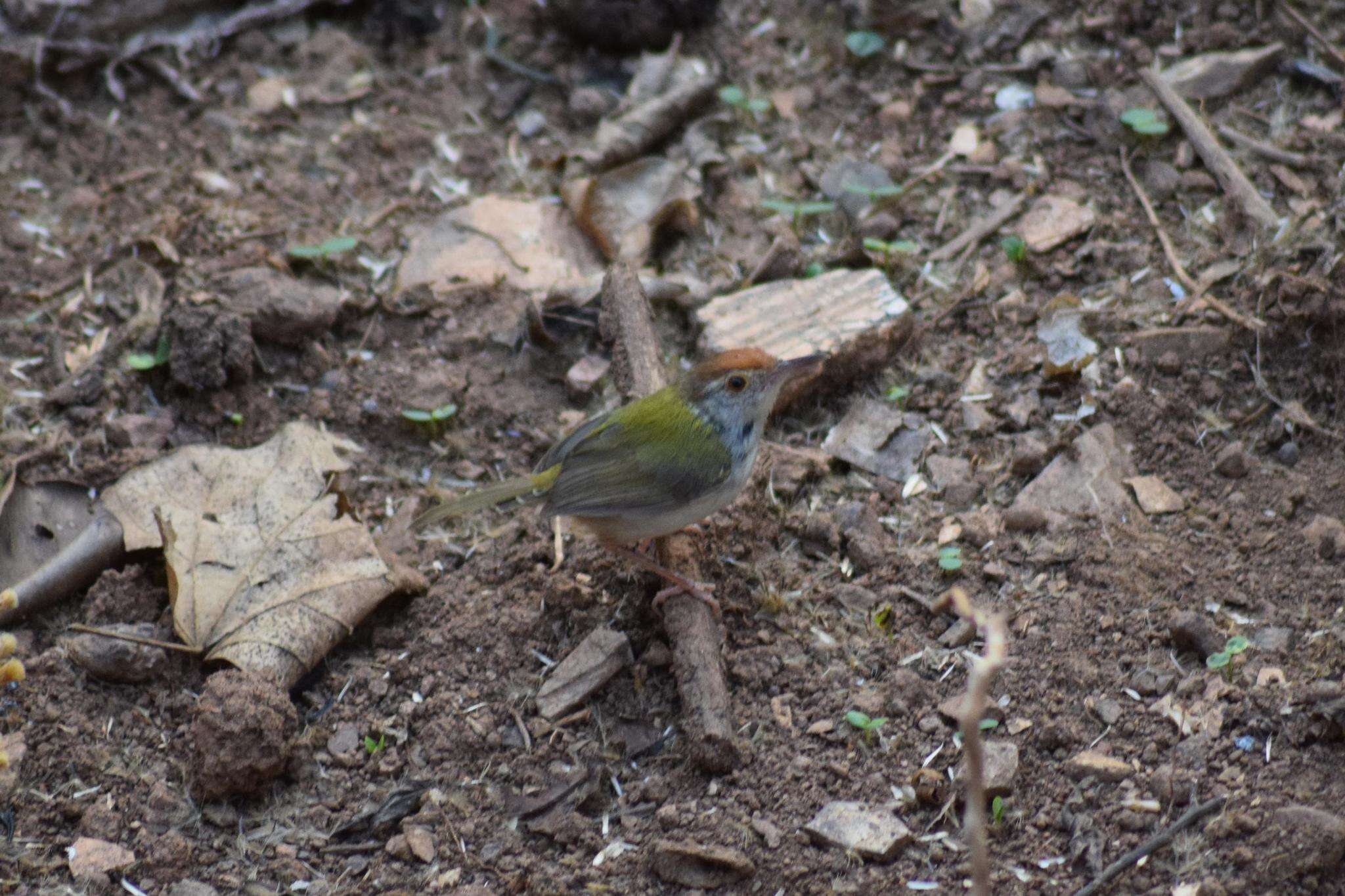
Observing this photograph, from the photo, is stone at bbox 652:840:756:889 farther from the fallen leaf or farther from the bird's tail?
the fallen leaf

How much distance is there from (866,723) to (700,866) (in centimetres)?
72

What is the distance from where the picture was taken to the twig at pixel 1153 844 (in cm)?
321

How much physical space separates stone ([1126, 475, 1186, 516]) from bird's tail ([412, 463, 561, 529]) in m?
2.08

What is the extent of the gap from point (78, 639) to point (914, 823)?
9.05 feet

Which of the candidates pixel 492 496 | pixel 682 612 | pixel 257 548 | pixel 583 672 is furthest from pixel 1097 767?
pixel 257 548

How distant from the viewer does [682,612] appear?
157 inches

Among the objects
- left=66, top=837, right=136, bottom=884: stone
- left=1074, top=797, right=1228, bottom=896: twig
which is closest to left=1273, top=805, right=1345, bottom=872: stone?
left=1074, top=797, right=1228, bottom=896: twig

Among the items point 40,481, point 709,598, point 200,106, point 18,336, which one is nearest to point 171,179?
point 200,106

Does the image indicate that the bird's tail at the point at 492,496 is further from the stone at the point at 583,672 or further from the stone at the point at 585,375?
the stone at the point at 585,375

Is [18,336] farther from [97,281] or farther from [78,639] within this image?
[78,639]

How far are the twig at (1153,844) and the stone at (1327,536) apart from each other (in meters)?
1.10

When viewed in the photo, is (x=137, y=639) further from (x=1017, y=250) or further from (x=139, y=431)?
(x=1017, y=250)

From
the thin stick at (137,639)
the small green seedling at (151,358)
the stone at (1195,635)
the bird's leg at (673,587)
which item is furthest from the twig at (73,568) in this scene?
the stone at (1195,635)

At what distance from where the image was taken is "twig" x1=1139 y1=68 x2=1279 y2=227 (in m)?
5.07
